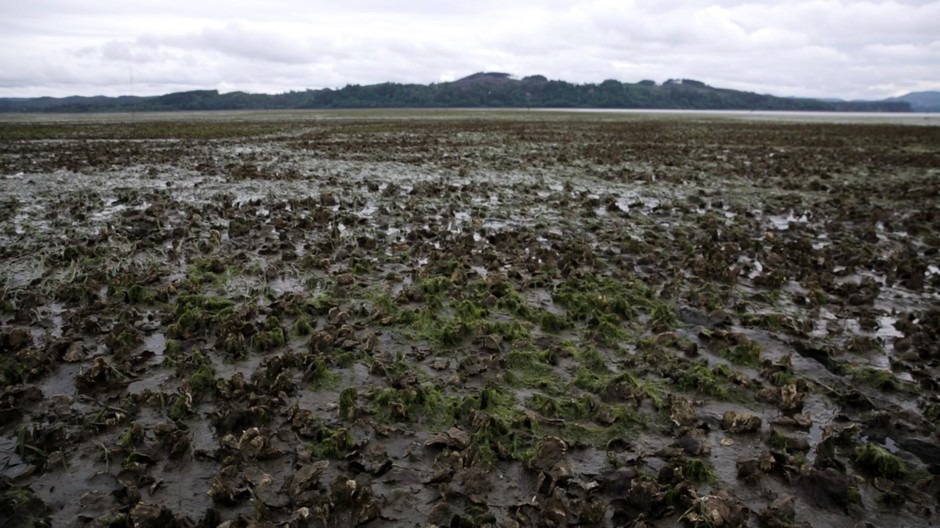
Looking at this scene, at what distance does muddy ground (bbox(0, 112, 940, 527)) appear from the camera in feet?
11.9

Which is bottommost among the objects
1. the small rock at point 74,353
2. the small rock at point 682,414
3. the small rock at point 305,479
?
the small rock at point 305,479

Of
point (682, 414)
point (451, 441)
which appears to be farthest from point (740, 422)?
point (451, 441)

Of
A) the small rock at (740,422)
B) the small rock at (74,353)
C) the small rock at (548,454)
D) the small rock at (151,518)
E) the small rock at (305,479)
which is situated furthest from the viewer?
the small rock at (74,353)

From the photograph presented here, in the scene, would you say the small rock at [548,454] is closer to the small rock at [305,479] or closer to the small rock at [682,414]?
the small rock at [682,414]

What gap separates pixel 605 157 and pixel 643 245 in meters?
15.3

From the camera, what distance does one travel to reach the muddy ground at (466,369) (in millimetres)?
3629

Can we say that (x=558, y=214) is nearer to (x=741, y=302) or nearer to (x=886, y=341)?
(x=741, y=302)

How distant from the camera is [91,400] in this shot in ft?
15.3

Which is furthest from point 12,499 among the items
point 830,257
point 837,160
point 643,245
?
point 837,160

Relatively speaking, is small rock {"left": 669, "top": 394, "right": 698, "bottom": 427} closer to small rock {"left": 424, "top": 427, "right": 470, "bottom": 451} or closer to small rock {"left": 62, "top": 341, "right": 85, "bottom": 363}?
small rock {"left": 424, "top": 427, "right": 470, "bottom": 451}

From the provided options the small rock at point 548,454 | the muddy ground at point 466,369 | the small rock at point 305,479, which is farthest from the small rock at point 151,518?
the small rock at point 548,454

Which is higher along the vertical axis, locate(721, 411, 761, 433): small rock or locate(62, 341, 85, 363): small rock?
locate(62, 341, 85, 363): small rock

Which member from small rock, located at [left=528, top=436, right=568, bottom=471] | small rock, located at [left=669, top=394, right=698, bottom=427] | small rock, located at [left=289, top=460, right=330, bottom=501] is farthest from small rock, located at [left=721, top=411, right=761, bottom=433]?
small rock, located at [left=289, top=460, right=330, bottom=501]

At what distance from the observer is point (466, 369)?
5305mm
